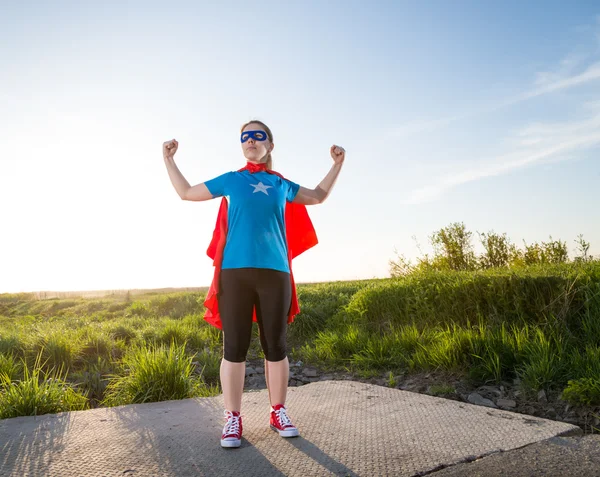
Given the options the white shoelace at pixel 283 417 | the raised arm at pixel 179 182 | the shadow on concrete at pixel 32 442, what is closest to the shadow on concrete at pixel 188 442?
the white shoelace at pixel 283 417

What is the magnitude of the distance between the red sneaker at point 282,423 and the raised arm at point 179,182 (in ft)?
4.82

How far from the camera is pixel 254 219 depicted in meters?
3.14

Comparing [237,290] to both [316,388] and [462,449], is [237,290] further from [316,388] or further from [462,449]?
[316,388]

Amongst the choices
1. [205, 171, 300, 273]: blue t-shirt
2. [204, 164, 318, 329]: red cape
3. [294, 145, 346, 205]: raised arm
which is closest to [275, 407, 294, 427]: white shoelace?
[204, 164, 318, 329]: red cape

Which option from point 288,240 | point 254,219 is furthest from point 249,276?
point 288,240

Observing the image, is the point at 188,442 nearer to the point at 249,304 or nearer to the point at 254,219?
the point at 249,304

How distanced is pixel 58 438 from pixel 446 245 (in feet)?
30.8

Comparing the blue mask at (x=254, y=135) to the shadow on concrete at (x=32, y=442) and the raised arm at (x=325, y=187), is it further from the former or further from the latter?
the shadow on concrete at (x=32, y=442)

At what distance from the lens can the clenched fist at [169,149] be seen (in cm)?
346

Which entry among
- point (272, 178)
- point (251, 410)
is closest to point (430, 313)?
point (251, 410)

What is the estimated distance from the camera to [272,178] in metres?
3.34

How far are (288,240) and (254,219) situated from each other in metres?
0.56

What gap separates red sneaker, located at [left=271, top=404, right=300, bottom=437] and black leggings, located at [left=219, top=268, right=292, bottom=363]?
1.21 feet

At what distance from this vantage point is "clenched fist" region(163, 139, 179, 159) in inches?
136
